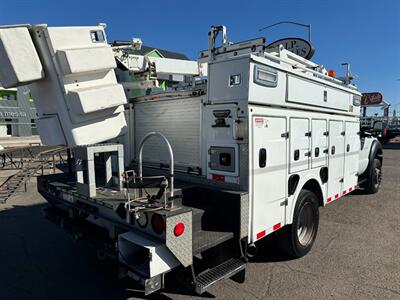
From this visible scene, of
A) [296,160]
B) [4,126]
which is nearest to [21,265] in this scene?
[296,160]

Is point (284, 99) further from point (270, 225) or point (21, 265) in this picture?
point (21, 265)

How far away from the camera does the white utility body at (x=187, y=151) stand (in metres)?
2.65

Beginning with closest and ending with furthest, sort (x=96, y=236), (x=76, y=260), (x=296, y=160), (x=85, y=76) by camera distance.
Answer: (x=85, y=76) < (x=96, y=236) < (x=296, y=160) < (x=76, y=260)

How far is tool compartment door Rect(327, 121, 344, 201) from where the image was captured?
4.77 m

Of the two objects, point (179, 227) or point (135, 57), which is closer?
point (179, 227)

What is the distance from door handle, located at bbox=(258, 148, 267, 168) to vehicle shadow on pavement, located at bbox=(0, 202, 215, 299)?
1.39 m

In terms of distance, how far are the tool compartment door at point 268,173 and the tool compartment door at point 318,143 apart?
87cm

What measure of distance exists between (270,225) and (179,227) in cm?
138

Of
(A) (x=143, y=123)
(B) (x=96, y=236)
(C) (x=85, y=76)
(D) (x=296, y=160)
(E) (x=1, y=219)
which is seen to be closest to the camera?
(C) (x=85, y=76)

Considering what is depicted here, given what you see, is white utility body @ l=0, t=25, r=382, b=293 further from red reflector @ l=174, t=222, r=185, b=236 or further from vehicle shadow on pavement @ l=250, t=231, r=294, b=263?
vehicle shadow on pavement @ l=250, t=231, r=294, b=263

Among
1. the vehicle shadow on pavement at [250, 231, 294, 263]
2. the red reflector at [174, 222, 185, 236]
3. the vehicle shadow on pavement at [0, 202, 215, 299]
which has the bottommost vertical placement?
the vehicle shadow on pavement at [0, 202, 215, 299]

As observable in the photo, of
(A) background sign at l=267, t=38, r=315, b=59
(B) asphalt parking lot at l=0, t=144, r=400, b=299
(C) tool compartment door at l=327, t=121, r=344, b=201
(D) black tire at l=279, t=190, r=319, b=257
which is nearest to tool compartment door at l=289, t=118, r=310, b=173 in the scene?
(D) black tire at l=279, t=190, r=319, b=257

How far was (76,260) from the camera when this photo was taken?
4141 millimetres

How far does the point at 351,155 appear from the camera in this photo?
5676mm
